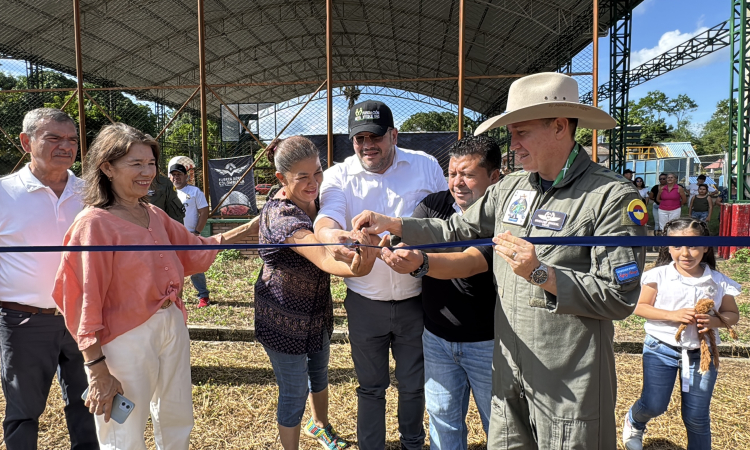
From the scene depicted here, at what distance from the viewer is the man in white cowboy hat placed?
1606 millimetres

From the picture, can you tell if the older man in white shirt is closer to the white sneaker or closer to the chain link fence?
the white sneaker

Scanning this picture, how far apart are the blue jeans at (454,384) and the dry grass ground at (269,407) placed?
92 centimetres

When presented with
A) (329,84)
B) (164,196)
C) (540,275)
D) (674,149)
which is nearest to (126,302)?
(540,275)

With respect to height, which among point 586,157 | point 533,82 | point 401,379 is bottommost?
point 401,379

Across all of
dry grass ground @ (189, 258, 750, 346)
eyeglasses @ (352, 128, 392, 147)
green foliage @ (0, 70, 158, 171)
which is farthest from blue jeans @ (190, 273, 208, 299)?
green foliage @ (0, 70, 158, 171)

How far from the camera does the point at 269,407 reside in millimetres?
3756

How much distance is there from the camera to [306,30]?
24391mm

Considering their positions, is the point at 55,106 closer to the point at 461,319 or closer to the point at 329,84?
the point at 329,84

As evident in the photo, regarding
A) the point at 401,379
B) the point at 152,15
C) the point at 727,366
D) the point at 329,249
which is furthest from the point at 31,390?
the point at 152,15

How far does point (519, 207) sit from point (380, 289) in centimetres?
98

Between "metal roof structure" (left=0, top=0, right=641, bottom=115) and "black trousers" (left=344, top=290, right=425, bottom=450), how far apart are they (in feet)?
43.1

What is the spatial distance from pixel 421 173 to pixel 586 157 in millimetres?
1093

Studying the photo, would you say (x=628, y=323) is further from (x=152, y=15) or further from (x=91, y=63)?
(x=91, y=63)

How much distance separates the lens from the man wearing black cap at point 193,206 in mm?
6240
